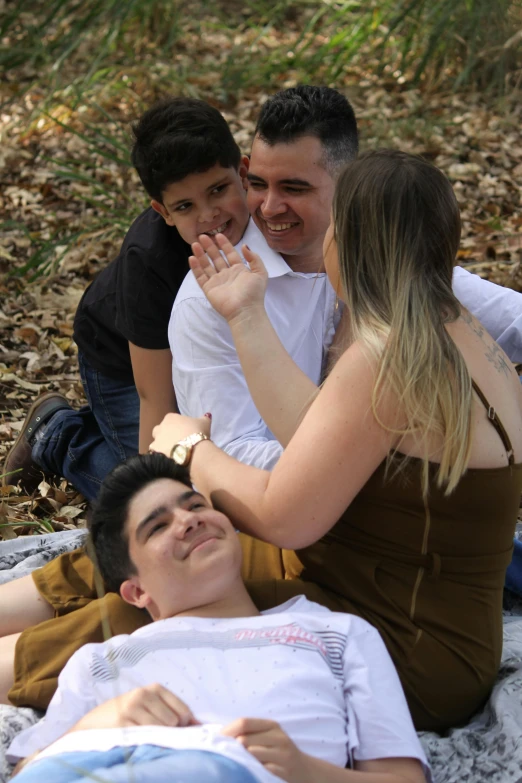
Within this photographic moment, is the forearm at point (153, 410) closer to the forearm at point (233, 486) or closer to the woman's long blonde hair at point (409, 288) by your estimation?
the forearm at point (233, 486)

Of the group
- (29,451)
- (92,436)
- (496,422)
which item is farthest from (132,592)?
(29,451)

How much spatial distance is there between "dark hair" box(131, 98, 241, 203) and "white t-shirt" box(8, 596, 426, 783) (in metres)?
1.67

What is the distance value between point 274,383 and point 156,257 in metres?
1.22

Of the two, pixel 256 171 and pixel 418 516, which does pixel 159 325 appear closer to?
pixel 256 171

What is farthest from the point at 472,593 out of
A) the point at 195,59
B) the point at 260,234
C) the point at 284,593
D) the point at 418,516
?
the point at 195,59

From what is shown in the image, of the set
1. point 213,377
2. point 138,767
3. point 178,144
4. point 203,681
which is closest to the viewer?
point 138,767

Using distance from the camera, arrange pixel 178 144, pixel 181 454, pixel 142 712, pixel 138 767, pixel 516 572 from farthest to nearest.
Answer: pixel 178 144
pixel 516 572
pixel 181 454
pixel 142 712
pixel 138 767

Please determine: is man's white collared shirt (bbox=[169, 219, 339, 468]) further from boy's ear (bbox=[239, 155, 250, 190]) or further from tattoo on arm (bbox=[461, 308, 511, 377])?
tattoo on arm (bbox=[461, 308, 511, 377])

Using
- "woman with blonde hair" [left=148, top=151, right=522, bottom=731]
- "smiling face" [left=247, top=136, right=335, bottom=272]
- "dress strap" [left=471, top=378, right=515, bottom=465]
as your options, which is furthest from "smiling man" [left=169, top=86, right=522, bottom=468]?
"dress strap" [left=471, top=378, right=515, bottom=465]

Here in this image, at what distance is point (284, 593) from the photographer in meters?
2.62

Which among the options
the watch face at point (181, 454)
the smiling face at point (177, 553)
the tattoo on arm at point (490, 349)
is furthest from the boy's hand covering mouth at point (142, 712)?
the tattoo on arm at point (490, 349)

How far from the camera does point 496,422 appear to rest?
8.14ft

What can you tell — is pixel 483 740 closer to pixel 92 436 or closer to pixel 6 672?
pixel 6 672

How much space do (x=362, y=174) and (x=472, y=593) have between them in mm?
1137
